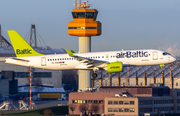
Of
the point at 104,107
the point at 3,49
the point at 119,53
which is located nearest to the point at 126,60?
the point at 119,53

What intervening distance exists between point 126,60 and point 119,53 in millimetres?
2184

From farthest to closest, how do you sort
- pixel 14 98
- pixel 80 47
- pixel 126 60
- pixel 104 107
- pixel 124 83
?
1. pixel 124 83
2. pixel 14 98
3. pixel 80 47
4. pixel 104 107
5. pixel 126 60

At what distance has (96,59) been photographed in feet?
302

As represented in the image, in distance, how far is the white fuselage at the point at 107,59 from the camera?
8969 cm

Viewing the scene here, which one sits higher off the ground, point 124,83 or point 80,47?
point 80,47

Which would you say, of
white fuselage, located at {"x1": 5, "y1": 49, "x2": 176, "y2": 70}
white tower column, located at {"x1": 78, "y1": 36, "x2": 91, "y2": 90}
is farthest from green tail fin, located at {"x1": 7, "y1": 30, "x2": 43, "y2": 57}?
white tower column, located at {"x1": 78, "y1": 36, "x2": 91, "y2": 90}

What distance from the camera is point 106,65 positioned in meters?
91.3

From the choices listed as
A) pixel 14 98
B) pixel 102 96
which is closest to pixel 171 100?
pixel 102 96

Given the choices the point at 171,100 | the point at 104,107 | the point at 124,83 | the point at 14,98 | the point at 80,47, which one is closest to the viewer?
the point at 104,107

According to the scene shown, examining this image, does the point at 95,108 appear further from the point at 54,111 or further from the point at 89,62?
the point at 89,62

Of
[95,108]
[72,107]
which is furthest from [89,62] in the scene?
[72,107]

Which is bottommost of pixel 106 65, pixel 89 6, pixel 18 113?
pixel 18 113

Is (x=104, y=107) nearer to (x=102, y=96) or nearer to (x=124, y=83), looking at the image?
(x=102, y=96)

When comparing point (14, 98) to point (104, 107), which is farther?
point (14, 98)
